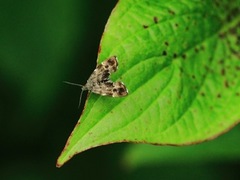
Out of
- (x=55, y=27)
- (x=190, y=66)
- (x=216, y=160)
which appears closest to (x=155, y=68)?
(x=190, y=66)

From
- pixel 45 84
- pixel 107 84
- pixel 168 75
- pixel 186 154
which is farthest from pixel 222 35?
pixel 45 84

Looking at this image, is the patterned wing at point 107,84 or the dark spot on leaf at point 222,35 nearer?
the patterned wing at point 107,84

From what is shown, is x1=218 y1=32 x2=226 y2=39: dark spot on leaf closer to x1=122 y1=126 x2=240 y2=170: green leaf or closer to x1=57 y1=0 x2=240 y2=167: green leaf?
x1=57 y1=0 x2=240 y2=167: green leaf

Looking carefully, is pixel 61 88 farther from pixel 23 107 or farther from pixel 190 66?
pixel 190 66

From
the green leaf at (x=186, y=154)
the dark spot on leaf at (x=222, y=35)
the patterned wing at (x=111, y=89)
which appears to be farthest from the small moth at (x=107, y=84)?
the green leaf at (x=186, y=154)

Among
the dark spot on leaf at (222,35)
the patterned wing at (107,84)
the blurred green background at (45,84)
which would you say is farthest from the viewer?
the blurred green background at (45,84)

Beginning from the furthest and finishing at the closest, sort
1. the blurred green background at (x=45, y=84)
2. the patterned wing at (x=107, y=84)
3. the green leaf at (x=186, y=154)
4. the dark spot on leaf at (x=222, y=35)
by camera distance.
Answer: the blurred green background at (x=45, y=84), the green leaf at (x=186, y=154), the dark spot on leaf at (x=222, y=35), the patterned wing at (x=107, y=84)

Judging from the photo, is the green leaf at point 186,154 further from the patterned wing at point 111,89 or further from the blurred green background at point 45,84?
the patterned wing at point 111,89

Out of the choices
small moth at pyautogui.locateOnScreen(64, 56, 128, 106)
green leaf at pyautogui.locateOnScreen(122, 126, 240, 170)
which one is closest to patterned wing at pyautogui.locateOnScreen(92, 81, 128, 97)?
small moth at pyautogui.locateOnScreen(64, 56, 128, 106)
